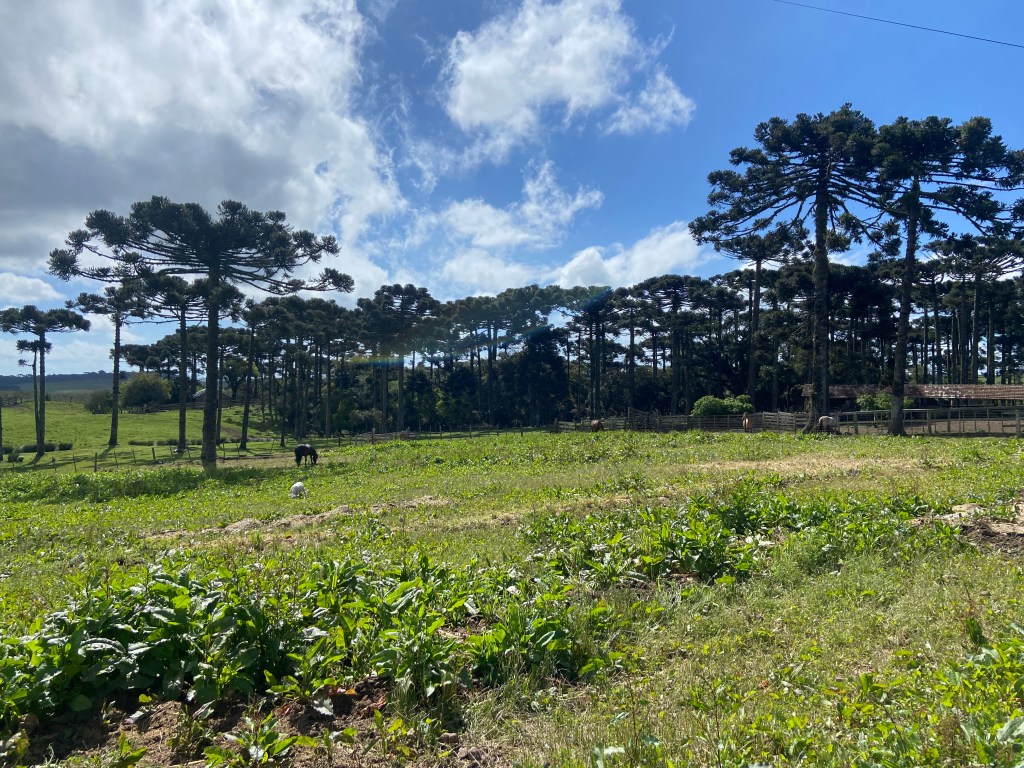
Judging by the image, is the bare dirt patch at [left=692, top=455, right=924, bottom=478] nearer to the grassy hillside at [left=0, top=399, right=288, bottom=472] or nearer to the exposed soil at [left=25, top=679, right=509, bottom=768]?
the exposed soil at [left=25, top=679, right=509, bottom=768]

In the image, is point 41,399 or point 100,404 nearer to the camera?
point 41,399

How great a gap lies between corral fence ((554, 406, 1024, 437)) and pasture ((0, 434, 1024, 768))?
23.5 meters

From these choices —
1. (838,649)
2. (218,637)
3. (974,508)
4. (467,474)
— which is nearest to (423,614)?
(218,637)

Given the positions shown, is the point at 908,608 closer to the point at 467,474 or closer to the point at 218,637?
the point at 218,637

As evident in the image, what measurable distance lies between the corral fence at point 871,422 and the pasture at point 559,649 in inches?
926

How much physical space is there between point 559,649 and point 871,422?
3245cm

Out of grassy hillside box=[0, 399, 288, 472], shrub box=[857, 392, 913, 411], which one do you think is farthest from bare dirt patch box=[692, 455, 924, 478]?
grassy hillside box=[0, 399, 288, 472]

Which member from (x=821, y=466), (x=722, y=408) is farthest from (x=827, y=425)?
(x=821, y=466)

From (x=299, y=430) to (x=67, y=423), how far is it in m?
26.3

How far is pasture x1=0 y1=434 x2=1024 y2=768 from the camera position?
3.17 m

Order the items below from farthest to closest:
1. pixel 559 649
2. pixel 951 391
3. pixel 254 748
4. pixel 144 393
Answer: pixel 144 393 → pixel 951 391 → pixel 559 649 → pixel 254 748

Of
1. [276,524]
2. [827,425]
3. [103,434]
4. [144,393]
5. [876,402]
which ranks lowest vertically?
[103,434]

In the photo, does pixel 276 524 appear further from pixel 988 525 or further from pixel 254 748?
pixel 988 525

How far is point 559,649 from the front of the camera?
4.16 meters
